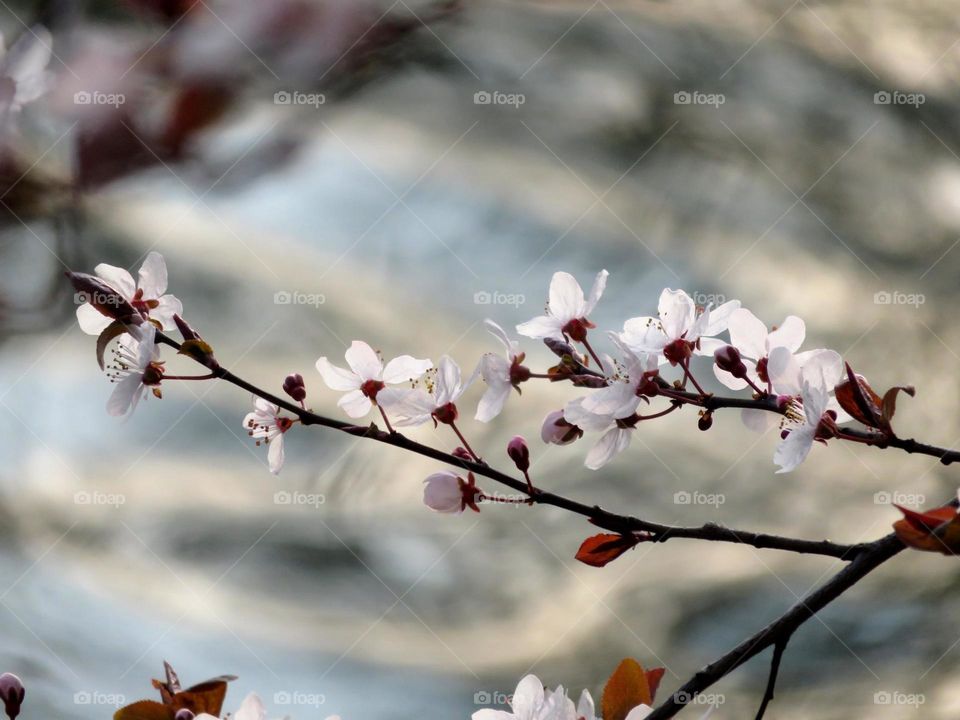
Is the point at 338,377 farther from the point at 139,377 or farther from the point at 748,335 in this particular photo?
the point at 748,335

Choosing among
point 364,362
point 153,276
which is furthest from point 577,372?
point 153,276

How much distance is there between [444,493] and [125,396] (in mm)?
191

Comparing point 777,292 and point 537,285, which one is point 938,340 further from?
point 537,285

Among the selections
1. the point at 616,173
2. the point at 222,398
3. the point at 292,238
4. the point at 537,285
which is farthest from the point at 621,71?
the point at 222,398

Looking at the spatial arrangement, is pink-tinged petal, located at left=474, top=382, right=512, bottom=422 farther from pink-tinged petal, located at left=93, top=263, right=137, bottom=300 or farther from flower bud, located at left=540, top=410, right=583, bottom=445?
pink-tinged petal, located at left=93, top=263, right=137, bottom=300

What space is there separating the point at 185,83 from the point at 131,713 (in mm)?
872

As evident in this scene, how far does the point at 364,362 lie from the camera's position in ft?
1.86

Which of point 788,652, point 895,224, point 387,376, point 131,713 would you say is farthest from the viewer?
point 895,224


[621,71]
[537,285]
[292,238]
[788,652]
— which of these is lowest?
[788,652]

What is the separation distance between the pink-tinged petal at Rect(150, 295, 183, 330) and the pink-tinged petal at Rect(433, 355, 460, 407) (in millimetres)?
160

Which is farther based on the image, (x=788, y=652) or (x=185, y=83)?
(x=185, y=83)

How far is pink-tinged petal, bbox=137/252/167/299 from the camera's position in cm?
53

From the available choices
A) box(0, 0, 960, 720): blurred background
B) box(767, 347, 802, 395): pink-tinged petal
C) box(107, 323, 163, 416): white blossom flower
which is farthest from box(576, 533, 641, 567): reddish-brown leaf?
box(0, 0, 960, 720): blurred background

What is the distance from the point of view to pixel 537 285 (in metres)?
1.04
